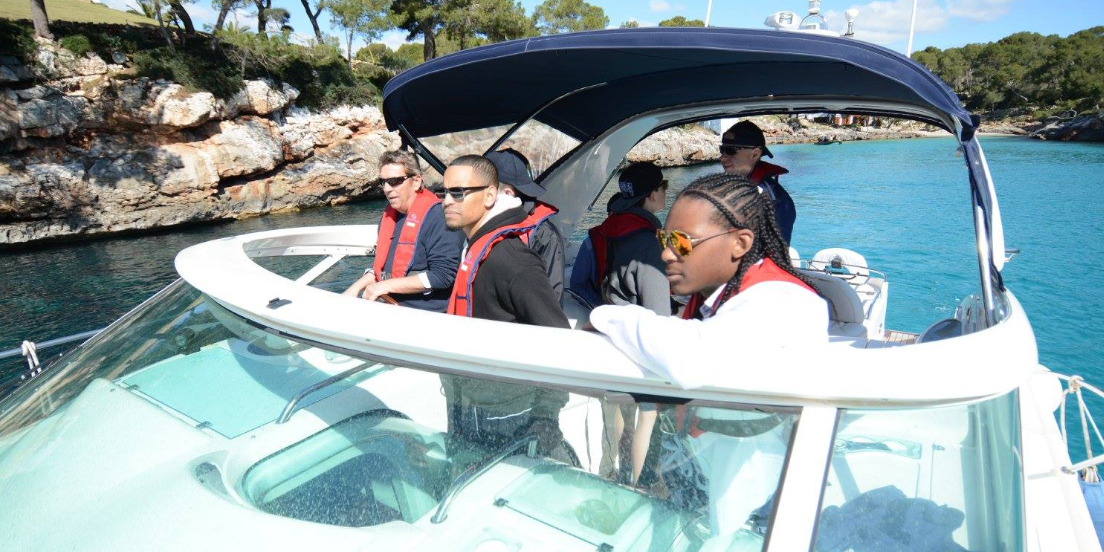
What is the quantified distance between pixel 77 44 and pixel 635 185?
783 inches

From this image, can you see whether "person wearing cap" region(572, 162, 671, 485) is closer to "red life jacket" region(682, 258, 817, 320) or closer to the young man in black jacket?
the young man in black jacket

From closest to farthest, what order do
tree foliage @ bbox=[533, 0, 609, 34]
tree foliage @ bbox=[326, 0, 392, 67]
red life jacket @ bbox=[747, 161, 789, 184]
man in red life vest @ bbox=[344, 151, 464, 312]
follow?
1. man in red life vest @ bbox=[344, 151, 464, 312]
2. red life jacket @ bbox=[747, 161, 789, 184]
3. tree foliage @ bbox=[326, 0, 392, 67]
4. tree foliage @ bbox=[533, 0, 609, 34]

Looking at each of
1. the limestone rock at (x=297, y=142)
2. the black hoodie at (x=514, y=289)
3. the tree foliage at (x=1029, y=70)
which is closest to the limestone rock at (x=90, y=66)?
the limestone rock at (x=297, y=142)

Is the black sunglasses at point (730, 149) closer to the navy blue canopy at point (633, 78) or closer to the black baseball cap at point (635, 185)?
the navy blue canopy at point (633, 78)

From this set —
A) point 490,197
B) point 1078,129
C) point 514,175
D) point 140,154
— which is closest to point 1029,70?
point 1078,129

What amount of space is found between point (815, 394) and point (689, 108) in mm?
2791

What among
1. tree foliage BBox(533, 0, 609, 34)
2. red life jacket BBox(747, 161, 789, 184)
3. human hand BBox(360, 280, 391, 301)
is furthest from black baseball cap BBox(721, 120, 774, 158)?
tree foliage BBox(533, 0, 609, 34)

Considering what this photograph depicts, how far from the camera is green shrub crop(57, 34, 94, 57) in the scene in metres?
16.6

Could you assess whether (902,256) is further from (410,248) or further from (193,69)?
(193,69)

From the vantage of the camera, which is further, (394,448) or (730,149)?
(730,149)

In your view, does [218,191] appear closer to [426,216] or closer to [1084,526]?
[426,216]

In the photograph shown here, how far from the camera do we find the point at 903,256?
11.7 m

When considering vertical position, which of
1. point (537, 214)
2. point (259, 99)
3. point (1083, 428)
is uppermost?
point (259, 99)

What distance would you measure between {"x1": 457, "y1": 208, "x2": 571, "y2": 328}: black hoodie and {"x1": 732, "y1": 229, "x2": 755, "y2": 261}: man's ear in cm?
60
